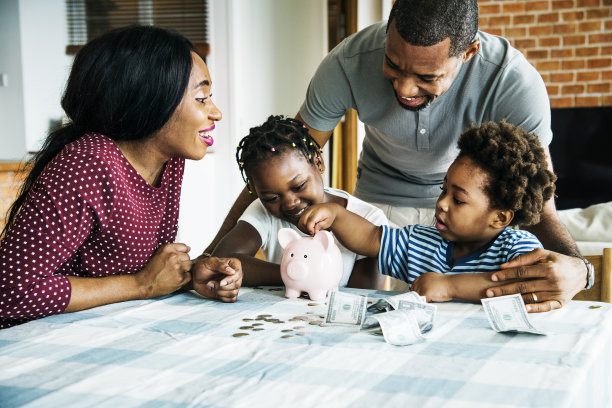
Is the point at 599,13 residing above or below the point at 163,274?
above

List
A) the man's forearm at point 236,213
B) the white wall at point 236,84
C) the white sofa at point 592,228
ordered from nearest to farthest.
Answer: the man's forearm at point 236,213, the white sofa at point 592,228, the white wall at point 236,84

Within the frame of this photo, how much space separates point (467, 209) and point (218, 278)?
553mm

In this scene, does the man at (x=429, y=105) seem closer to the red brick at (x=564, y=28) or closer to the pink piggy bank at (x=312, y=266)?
the pink piggy bank at (x=312, y=266)

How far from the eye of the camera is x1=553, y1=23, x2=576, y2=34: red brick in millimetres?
4652

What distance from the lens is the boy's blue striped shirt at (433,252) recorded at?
1.28 meters

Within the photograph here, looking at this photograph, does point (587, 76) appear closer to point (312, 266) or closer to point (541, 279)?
point (541, 279)

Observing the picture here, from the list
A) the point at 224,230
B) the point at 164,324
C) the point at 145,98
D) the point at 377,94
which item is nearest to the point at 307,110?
the point at 377,94

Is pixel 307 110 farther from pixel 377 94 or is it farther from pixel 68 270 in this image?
pixel 68 270

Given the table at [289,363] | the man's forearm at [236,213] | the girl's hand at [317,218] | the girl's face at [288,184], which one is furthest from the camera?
the man's forearm at [236,213]

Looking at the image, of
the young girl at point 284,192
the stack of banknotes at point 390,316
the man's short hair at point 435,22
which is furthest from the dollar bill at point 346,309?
the man's short hair at point 435,22

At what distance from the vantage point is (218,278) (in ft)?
4.16

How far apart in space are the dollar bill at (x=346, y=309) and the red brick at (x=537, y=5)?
14.4 feet

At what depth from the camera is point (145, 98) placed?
4.30 ft

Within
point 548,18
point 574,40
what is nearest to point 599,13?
point 574,40
